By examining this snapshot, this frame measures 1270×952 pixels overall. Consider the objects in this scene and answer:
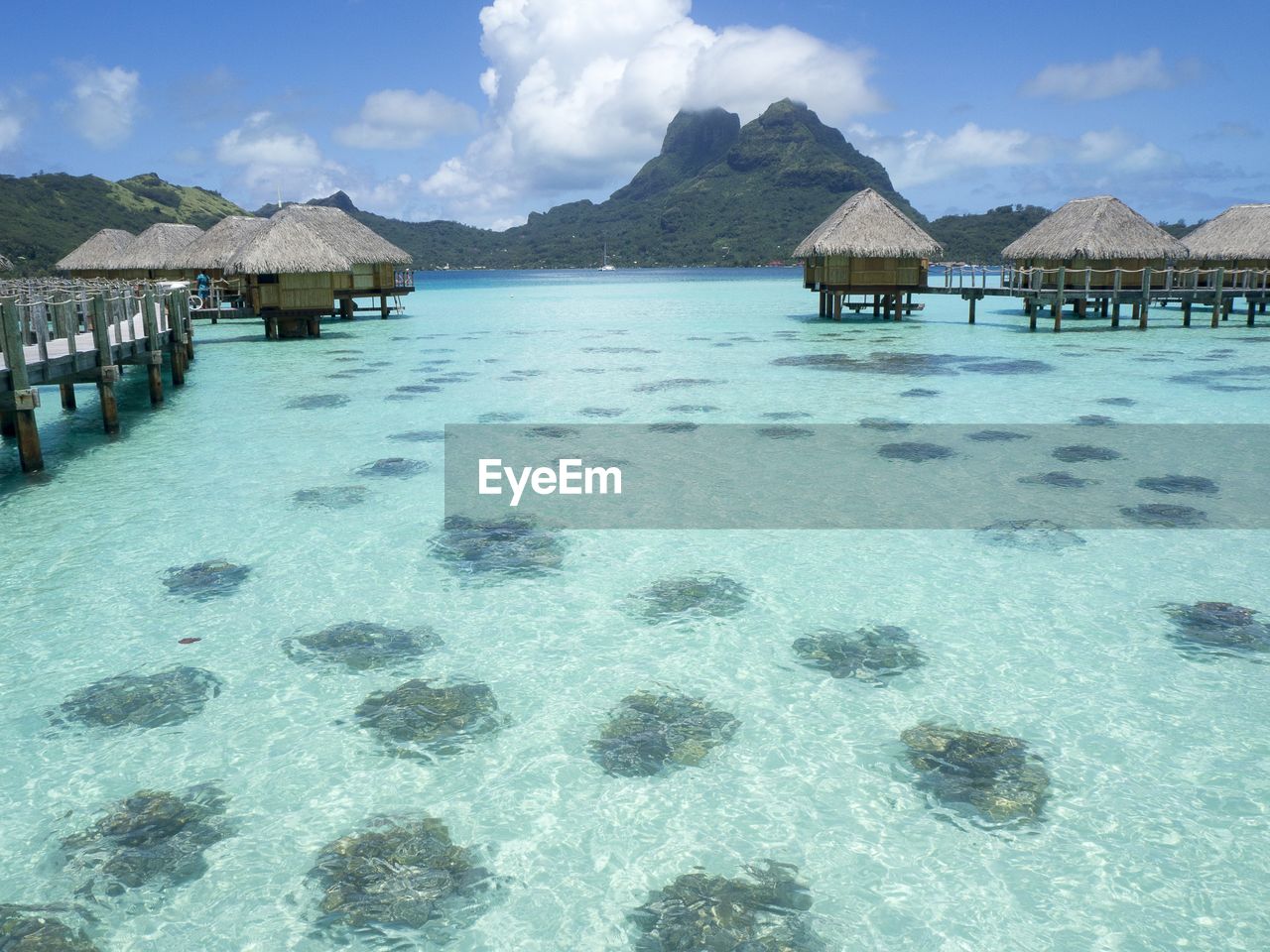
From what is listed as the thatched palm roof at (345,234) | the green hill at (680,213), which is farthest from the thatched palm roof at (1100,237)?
the green hill at (680,213)

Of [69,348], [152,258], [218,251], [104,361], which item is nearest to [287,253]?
[218,251]

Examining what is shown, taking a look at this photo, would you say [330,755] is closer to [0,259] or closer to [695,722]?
[695,722]

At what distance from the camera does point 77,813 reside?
4.39m

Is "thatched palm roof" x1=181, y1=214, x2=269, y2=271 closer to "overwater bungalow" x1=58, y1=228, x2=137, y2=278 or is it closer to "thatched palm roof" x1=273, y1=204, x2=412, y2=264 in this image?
"thatched palm roof" x1=273, y1=204, x2=412, y2=264

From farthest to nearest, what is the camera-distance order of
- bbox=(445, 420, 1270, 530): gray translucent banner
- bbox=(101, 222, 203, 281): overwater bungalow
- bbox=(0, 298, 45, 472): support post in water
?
bbox=(101, 222, 203, 281): overwater bungalow
bbox=(0, 298, 45, 472): support post in water
bbox=(445, 420, 1270, 530): gray translucent banner

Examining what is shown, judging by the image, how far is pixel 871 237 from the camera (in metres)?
28.9

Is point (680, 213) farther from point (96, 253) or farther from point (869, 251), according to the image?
point (869, 251)

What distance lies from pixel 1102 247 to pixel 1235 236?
746 centimetres

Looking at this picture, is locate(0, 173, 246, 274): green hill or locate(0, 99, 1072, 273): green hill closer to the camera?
locate(0, 173, 246, 274): green hill

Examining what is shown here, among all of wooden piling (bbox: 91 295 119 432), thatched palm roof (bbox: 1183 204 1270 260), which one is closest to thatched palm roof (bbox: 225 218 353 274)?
wooden piling (bbox: 91 295 119 432)

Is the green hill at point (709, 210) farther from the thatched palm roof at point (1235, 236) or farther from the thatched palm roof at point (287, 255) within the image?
the thatched palm roof at point (287, 255)

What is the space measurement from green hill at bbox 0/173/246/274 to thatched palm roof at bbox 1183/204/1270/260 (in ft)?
212

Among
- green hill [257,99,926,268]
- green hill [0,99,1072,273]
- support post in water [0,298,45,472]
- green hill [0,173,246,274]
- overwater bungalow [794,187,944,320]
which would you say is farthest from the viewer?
green hill [257,99,926,268]

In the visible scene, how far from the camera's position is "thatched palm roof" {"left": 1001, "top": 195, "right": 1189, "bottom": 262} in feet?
95.7
